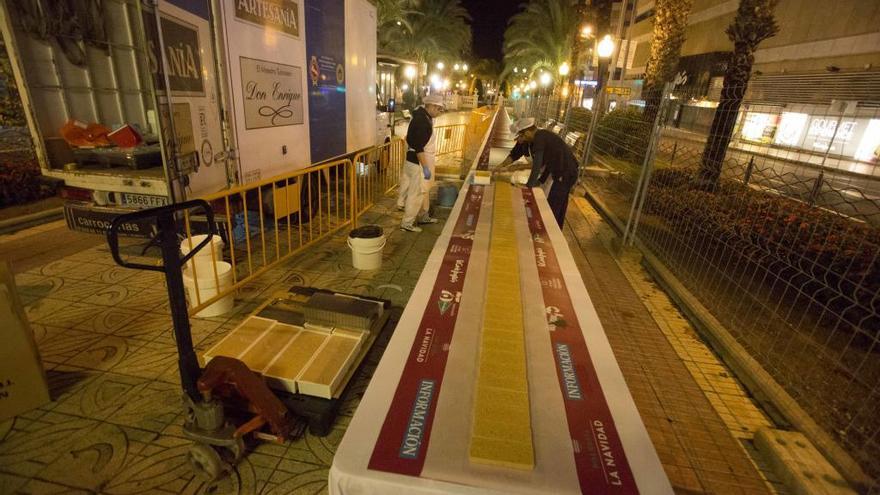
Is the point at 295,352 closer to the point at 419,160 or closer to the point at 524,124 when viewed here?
the point at 419,160

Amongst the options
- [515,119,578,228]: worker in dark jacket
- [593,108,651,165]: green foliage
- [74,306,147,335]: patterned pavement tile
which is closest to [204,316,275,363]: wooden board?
[74,306,147,335]: patterned pavement tile

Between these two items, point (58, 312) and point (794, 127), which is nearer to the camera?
point (58, 312)

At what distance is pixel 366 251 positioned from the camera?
5.32 metres

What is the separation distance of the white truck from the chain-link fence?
222 inches

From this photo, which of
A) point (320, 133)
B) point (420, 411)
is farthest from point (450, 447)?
point (320, 133)

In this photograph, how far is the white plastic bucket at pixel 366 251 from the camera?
524 centimetres

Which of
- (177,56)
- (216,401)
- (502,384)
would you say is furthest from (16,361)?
(502,384)

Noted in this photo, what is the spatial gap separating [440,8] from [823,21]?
27527 millimetres

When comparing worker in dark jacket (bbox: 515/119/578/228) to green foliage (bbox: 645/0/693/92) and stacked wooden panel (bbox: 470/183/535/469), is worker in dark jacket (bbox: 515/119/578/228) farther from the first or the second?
green foliage (bbox: 645/0/693/92)

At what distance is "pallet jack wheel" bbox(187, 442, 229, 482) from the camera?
238 cm

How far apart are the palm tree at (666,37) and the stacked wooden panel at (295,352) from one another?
1364 centimetres

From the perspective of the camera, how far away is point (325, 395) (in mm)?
2770

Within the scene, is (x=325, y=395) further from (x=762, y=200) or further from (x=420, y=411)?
(x=762, y=200)

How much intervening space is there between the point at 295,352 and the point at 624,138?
8974 mm
